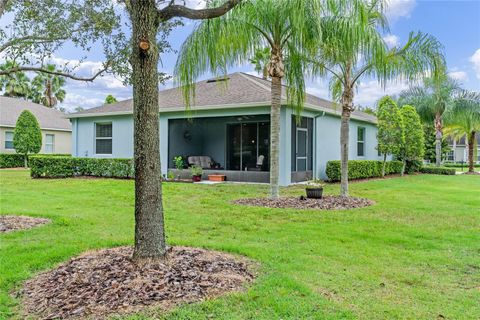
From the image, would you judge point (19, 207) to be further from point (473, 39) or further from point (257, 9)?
point (473, 39)

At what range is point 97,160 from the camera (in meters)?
16.6

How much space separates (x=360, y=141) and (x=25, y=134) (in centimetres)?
1972

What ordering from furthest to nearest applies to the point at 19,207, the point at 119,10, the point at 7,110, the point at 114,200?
the point at 7,110 < the point at 114,200 < the point at 19,207 < the point at 119,10

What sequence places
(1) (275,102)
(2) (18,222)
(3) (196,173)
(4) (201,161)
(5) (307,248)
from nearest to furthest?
1. (5) (307,248)
2. (2) (18,222)
3. (1) (275,102)
4. (3) (196,173)
5. (4) (201,161)

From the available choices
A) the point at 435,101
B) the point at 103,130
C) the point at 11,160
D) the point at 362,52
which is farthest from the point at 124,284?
Result: the point at 435,101

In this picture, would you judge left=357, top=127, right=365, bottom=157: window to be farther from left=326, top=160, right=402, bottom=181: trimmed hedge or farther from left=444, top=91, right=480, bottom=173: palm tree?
left=444, top=91, right=480, bottom=173: palm tree

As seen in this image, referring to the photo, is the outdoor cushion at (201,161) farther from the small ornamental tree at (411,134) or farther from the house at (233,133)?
the small ornamental tree at (411,134)

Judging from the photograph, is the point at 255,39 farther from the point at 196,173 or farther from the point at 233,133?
the point at 233,133

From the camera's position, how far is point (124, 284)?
11.8 feet

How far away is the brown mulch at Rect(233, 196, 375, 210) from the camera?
9133 mm

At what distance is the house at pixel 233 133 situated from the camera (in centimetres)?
1453

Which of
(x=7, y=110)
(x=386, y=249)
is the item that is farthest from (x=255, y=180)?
(x=7, y=110)

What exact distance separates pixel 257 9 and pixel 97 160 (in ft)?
35.7

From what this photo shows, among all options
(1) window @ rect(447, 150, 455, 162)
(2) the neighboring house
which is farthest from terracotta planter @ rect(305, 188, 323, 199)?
(1) window @ rect(447, 150, 455, 162)
